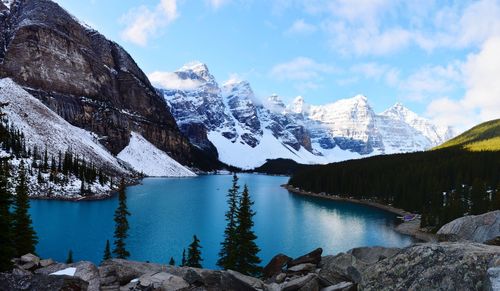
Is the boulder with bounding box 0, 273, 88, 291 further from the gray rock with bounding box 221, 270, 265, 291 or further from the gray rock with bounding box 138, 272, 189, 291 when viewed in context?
the gray rock with bounding box 221, 270, 265, 291

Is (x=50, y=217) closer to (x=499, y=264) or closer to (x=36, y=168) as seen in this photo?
(x=36, y=168)

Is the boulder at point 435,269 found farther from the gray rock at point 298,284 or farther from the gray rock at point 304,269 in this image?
the gray rock at point 304,269

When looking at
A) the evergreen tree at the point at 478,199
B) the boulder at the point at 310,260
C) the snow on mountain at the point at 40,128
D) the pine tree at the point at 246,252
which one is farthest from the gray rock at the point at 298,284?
the snow on mountain at the point at 40,128

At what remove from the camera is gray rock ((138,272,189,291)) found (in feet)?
52.5

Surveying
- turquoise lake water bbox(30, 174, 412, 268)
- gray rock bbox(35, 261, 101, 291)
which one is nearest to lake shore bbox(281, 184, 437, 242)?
turquoise lake water bbox(30, 174, 412, 268)

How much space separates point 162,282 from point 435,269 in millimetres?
11718

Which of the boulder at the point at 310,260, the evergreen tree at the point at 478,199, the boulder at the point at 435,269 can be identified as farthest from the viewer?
the evergreen tree at the point at 478,199

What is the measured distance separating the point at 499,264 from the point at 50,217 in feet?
313

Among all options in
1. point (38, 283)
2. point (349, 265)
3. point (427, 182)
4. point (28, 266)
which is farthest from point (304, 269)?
point (427, 182)

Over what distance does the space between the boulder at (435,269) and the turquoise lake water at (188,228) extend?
4538cm

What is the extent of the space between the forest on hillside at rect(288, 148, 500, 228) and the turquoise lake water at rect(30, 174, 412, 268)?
12288 mm

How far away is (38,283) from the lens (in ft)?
41.4

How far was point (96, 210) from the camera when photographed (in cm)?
10156

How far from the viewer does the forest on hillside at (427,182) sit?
90450mm
